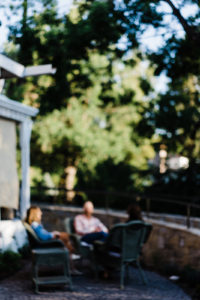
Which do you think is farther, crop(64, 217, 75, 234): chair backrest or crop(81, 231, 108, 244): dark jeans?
crop(64, 217, 75, 234): chair backrest

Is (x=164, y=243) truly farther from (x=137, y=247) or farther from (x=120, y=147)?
(x=120, y=147)

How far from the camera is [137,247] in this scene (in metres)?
8.98

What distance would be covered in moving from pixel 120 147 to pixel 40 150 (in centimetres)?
406

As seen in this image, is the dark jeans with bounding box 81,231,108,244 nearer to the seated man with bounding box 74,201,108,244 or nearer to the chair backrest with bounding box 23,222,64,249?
the seated man with bounding box 74,201,108,244

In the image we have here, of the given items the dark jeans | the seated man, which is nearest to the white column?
the seated man

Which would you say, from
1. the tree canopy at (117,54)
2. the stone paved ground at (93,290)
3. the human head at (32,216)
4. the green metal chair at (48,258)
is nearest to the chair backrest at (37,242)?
the green metal chair at (48,258)

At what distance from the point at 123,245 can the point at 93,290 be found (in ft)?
3.31

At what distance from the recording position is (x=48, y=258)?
802cm

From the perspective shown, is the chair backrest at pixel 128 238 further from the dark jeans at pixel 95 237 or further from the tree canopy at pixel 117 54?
the tree canopy at pixel 117 54

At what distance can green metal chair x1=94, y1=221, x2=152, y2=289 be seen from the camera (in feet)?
28.5

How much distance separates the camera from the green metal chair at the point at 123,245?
869 centimetres

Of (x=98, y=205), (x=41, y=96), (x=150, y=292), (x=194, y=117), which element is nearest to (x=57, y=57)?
(x=41, y=96)

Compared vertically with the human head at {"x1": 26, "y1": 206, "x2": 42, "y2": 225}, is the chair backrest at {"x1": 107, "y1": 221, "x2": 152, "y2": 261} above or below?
below

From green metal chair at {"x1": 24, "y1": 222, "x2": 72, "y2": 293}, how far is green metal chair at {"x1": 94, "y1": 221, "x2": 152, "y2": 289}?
978 mm
